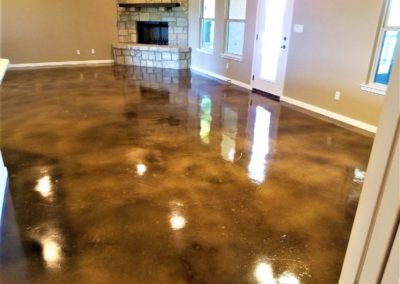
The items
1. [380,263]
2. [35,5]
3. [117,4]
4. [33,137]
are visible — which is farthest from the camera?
[117,4]

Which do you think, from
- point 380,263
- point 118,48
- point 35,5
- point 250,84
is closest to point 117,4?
point 118,48

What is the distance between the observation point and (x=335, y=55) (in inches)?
179

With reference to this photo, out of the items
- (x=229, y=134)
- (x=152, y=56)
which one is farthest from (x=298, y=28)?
(x=152, y=56)

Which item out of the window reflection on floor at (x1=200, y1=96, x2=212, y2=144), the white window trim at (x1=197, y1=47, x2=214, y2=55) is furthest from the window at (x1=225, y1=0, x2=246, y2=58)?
the window reflection on floor at (x1=200, y1=96, x2=212, y2=144)

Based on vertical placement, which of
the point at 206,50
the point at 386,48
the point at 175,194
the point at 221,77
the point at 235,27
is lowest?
the point at 175,194

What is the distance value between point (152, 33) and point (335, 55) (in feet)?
19.5

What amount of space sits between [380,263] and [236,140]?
10.4 ft

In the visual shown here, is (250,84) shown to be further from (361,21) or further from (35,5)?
(35,5)

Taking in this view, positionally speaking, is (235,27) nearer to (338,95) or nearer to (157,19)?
(157,19)

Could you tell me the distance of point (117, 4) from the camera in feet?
28.0

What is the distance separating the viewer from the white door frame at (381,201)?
0.58 metres

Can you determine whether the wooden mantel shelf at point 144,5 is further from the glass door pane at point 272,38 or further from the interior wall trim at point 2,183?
the interior wall trim at point 2,183

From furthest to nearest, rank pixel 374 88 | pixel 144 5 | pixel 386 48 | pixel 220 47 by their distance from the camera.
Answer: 1. pixel 144 5
2. pixel 220 47
3. pixel 374 88
4. pixel 386 48

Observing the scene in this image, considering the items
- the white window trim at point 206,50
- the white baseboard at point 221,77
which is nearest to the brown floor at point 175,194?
the white baseboard at point 221,77
